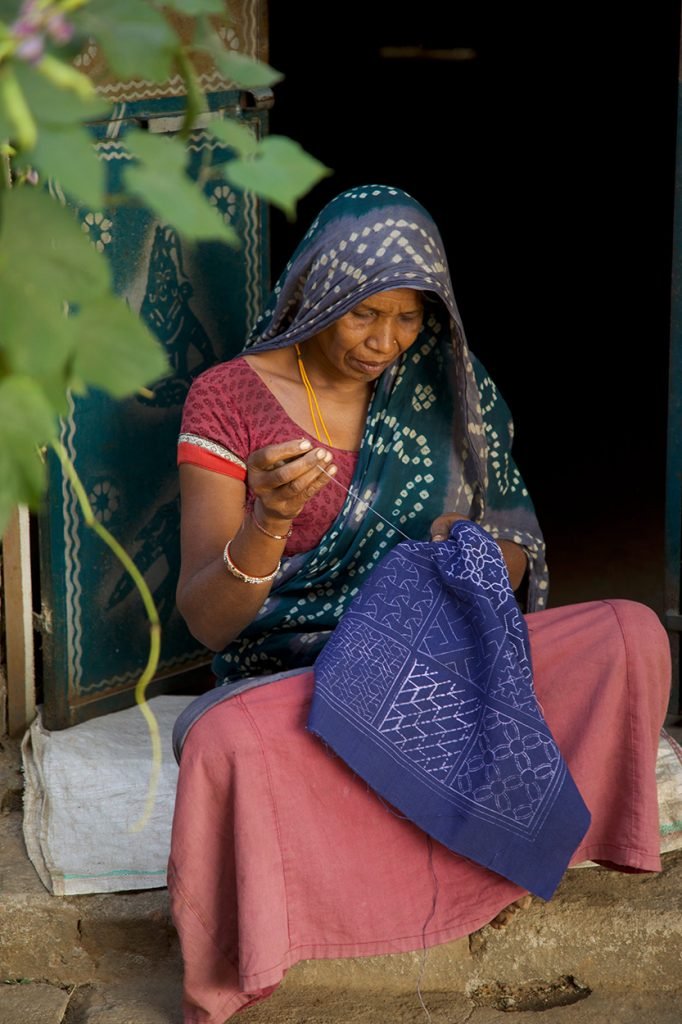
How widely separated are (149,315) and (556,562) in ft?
7.07

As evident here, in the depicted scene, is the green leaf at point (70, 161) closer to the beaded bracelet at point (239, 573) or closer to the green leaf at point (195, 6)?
the green leaf at point (195, 6)

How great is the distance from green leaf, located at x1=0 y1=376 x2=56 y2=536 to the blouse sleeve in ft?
5.30

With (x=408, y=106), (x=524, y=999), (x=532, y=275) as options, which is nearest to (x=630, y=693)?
(x=524, y=999)

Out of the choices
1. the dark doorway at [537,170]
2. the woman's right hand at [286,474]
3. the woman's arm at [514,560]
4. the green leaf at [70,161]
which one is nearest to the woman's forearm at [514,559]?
the woman's arm at [514,560]

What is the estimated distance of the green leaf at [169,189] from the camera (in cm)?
86

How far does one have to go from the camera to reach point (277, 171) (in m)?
0.91

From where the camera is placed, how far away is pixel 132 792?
9.30ft

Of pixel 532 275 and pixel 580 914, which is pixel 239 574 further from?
pixel 532 275

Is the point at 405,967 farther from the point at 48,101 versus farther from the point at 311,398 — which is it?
the point at 48,101

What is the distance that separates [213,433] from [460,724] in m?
0.72

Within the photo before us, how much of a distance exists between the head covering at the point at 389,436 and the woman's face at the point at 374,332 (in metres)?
0.04

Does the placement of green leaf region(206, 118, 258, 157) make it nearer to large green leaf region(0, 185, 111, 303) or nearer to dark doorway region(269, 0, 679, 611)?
large green leaf region(0, 185, 111, 303)

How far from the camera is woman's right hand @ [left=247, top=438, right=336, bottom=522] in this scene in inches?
81.1

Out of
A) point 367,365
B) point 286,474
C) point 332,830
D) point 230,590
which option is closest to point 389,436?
point 367,365
